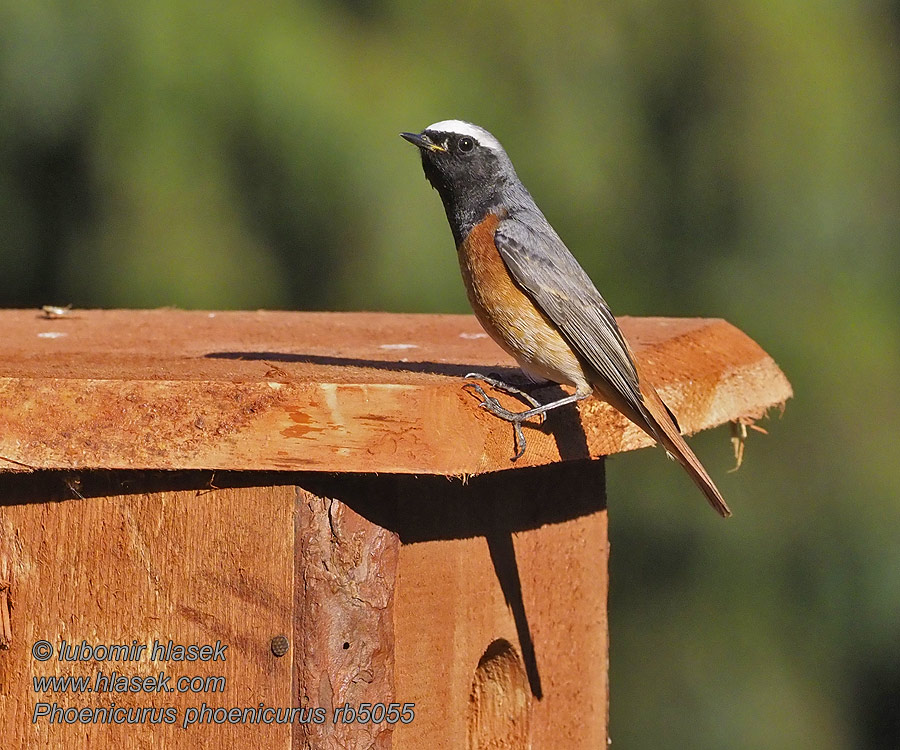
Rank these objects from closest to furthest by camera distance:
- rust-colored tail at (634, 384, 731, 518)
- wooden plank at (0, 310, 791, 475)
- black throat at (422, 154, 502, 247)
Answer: wooden plank at (0, 310, 791, 475)
rust-colored tail at (634, 384, 731, 518)
black throat at (422, 154, 502, 247)

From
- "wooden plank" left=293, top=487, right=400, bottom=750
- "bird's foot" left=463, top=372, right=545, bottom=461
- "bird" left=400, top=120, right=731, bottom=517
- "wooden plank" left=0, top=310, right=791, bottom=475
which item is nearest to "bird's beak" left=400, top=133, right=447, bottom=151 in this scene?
"bird" left=400, top=120, right=731, bottom=517

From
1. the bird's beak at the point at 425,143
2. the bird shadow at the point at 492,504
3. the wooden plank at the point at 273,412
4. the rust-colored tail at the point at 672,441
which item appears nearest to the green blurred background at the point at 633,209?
the bird's beak at the point at 425,143

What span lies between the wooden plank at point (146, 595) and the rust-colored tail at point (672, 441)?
97cm

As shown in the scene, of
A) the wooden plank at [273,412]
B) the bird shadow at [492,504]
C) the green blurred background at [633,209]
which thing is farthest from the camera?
the green blurred background at [633,209]

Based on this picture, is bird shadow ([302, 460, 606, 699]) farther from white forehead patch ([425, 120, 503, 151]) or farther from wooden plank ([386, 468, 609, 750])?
white forehead patch ([425, 120, 503, 151])

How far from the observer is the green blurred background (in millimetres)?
6137

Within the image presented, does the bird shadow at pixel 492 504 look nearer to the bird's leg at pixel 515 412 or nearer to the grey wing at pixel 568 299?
the bird's leg at pixel 515 412

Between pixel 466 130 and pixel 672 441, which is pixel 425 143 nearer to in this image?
pixel 466 130

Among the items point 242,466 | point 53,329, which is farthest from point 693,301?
point 242,466

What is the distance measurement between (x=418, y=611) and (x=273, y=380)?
2.21 ft

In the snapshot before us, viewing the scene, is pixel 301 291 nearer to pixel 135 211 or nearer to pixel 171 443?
pixel 135 211

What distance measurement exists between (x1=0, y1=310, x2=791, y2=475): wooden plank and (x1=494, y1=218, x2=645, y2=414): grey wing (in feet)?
0.43

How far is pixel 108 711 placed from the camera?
276cm

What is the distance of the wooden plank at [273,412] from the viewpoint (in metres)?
2.47
